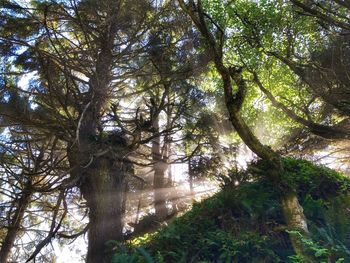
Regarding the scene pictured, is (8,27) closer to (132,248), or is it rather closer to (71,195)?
(71,195)

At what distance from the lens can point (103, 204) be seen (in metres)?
7.14

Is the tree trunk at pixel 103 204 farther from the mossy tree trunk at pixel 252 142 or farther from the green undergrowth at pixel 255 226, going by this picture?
the mossy tree trunk at pixel 252 142

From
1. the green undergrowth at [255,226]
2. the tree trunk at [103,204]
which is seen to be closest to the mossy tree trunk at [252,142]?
the green undergrowth at [255,226]

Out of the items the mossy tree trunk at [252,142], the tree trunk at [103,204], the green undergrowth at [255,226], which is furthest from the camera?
the tree trunk at [103,204]

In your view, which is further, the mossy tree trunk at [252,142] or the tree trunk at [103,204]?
the tree trunk at [103,204]

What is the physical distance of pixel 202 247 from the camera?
215 inches

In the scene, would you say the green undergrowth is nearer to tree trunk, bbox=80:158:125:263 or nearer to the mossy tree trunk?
the mossy tree trunk

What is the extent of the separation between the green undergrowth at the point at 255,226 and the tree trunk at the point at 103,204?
54cm

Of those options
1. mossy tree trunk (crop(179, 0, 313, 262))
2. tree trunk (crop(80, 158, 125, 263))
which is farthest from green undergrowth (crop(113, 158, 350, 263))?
tree trunk (crop(80, 158, 125, 263))

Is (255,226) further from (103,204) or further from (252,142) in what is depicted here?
(103,204)

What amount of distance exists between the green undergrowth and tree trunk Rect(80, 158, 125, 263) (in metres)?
0.54

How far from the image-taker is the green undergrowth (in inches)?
196

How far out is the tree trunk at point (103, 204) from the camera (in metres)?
6.67

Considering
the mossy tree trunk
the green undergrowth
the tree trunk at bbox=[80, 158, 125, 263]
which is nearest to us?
the green undergrowth
